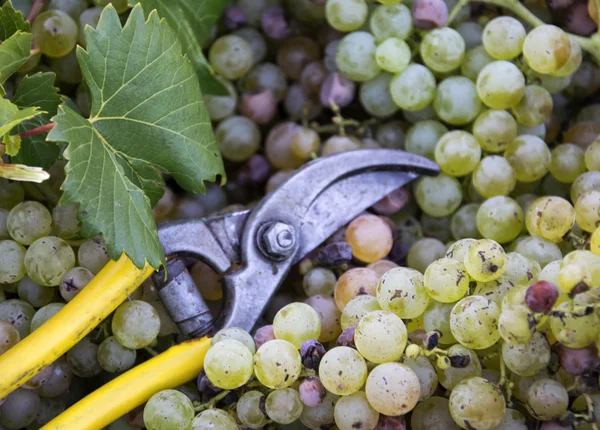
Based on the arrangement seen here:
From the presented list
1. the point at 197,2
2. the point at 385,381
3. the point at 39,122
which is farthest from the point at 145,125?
the point at 385,381

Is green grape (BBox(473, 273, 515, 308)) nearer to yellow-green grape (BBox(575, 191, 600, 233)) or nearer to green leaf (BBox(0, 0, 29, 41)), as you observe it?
yellow-green grape (BBox(575, 191, 600, 233))

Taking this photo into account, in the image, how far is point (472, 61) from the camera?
83 cm

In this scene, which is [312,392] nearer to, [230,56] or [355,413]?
[355,413]

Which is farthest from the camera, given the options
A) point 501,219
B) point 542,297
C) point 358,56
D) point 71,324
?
point 358,56

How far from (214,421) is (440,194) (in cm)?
40

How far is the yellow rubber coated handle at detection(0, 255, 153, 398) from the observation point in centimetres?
61

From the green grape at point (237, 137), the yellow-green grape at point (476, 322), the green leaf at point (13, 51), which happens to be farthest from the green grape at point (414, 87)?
the green leaf at point (13, 51)

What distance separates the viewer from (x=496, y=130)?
0.79 meters

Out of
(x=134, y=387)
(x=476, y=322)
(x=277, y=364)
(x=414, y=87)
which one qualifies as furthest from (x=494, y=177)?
(x=134, y=387)

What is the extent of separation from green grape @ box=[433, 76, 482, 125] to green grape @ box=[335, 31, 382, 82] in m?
0.09

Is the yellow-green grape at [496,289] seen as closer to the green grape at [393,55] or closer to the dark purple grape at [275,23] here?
the green grape at [393,55]

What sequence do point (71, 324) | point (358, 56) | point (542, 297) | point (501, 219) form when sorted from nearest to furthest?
point (542, 297)
point (71, 324)
point (501, 219)
point (358, 56)

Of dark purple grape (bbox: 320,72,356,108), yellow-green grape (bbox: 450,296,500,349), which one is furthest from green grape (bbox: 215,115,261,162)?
yellow-green grape (bbox: 450,296,500,349)

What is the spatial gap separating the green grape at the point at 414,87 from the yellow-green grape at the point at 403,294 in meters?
0.27
